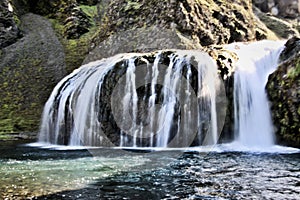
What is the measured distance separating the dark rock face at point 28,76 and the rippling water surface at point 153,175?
8411 millimetres

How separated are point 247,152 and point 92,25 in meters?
21.0

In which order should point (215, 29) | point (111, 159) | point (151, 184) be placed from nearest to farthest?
1. point (151, 184)
2. point (111, 159)
3. point (215, 29)

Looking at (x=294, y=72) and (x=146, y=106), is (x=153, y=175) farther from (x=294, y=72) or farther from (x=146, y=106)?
(x=294, y=72)

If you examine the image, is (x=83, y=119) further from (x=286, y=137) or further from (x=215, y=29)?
(x=215, y=29)

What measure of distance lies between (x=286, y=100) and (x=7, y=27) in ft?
68.9

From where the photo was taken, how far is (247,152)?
10328mm

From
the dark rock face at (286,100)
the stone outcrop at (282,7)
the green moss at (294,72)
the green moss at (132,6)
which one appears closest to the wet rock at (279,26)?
the stone outcrop at (282,7)

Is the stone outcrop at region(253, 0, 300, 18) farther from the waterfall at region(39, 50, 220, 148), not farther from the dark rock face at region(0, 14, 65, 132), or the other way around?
the waterfall at region(39, 50, 220, 148)

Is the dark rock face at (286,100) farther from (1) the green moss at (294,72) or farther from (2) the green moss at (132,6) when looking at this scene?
(2) the green moss at (132,6)

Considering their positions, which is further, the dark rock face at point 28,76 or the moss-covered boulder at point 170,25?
the moss-covered boulder at point 170,25

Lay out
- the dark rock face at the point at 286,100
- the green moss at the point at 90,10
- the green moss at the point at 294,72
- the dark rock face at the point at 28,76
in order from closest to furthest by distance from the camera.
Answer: the dark rock face at the point at 286,100
the green moss at the point at 294,72
the dark rock face at the point at 28,76
the green moss at the point at 90,10

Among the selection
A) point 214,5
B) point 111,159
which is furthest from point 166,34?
point 111,159

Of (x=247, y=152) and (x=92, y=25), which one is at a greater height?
(x=92, y=25)

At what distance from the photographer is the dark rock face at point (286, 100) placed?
11.3 meters
